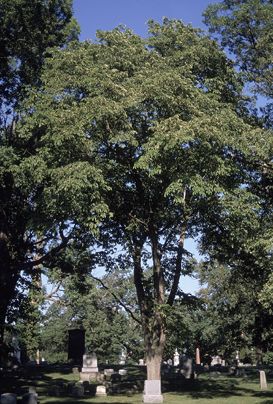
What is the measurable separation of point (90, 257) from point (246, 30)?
12.7m

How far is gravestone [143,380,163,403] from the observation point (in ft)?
57.0

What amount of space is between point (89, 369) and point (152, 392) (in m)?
10.8

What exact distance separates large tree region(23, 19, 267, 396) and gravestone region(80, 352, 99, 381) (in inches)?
333

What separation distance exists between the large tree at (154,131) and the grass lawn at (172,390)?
215 centimetres

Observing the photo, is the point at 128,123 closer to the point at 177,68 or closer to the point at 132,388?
the point at 177,68

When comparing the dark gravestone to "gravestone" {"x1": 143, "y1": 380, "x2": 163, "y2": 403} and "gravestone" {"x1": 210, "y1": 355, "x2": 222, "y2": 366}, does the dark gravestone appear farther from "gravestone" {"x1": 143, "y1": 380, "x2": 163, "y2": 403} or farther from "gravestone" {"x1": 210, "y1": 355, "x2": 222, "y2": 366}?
"gravestone" {"x1": 210, "y1": 355, "x2": 222, "y2": 366}

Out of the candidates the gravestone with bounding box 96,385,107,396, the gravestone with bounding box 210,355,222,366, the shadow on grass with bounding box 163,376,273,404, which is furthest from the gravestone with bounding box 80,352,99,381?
the gravestone with bounding box 210,355,222,366

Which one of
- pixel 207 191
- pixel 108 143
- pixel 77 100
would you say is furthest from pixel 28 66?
pixel 207 191

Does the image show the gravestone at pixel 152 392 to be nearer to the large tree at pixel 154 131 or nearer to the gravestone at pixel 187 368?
the large tree at pixel 154 131

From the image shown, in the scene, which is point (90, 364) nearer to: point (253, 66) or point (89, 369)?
point (89, 369)

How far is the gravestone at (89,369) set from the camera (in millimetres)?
26719

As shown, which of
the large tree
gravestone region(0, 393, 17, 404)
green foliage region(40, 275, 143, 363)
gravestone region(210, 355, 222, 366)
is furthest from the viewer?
green foliage region(40, 275, 143, 363)

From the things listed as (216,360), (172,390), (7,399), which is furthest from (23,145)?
(216,360)

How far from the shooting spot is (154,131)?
624 inches
